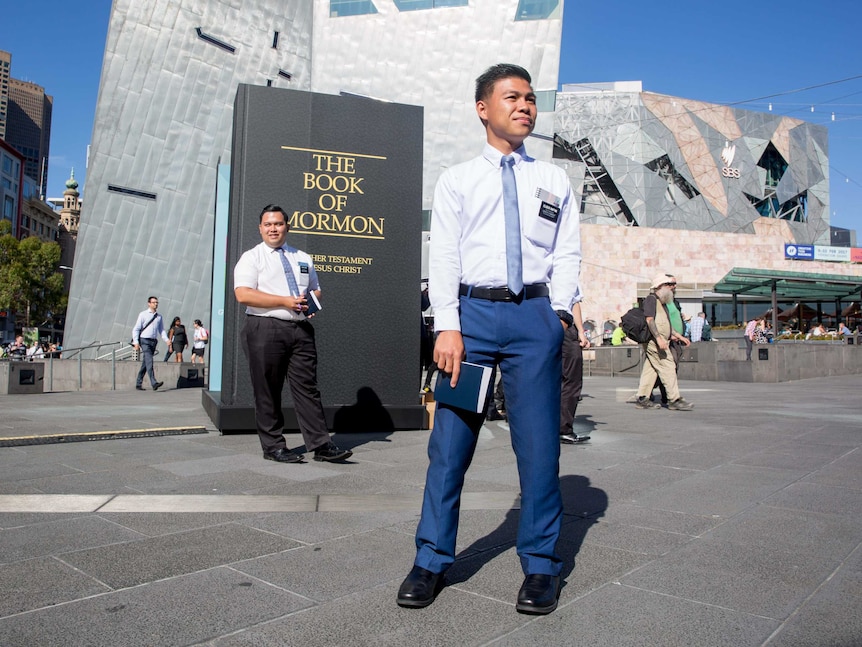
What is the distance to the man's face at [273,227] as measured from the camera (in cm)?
506

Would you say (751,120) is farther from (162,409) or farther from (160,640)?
(160,640)

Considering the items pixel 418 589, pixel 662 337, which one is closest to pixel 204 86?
pixel 662 337

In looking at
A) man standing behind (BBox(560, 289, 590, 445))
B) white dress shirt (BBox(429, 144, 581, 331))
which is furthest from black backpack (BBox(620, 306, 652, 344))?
white dress shirt (BBox(429, 144, 581, 331))

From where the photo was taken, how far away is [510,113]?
2588mm

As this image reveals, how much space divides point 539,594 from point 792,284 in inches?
1463

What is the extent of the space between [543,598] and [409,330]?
4687 mm

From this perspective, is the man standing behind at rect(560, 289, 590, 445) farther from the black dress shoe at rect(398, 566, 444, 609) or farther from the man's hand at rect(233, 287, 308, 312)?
the black dress shoe at rect(398, 566, 444, 609)

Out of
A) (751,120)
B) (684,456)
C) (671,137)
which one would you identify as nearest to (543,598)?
(684,456)

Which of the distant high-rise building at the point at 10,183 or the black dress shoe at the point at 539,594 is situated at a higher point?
the distant high-rise building at the point at 10,183

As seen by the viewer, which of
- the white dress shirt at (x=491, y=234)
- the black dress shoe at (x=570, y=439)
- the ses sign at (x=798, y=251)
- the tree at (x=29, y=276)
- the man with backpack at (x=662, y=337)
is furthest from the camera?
the ses sign at (x=798, y=251)

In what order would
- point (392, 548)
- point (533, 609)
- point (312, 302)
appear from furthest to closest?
point (312, 302)
point (392, 548)
point (533, 609)

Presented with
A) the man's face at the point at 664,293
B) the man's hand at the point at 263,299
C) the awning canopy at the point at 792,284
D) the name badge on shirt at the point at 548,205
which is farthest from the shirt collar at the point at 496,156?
the awning canopy at the point at 792,284

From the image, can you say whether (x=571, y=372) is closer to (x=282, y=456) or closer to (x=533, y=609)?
(x=282, y=456)

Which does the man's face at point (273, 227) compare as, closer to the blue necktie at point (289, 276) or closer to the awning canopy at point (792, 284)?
the blue necktie at point (289, 276)
